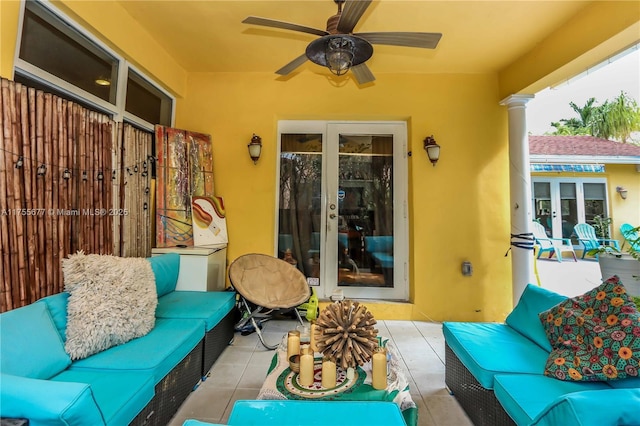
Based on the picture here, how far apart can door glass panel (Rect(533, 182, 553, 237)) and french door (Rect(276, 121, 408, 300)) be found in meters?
5.39

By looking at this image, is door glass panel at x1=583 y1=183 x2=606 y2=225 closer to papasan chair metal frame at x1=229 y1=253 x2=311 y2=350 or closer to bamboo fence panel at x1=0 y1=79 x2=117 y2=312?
papasan chair metal frame at x1=229 y1=253 x2=311 y2=350

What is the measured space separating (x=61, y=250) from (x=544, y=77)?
4414mm

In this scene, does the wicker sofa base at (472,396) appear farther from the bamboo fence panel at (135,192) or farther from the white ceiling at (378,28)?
the bamboo fence panel at (135,192)

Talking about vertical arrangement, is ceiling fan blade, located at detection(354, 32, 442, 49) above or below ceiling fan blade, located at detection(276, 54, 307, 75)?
below

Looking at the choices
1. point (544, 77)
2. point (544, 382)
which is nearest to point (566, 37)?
point (544, 77)

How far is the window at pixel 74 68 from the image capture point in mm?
1828

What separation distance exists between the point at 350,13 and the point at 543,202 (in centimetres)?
762

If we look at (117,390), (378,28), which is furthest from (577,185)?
(117,390)

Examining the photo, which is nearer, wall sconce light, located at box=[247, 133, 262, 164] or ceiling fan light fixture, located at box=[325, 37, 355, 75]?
ceiling fan light fixture, located at box=[325, 37, 355, 75]

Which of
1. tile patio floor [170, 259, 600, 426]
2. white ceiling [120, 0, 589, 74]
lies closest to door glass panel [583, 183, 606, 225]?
white ceiling [120, 0, 589, 74]

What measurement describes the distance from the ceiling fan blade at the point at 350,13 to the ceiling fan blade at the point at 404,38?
0.09m

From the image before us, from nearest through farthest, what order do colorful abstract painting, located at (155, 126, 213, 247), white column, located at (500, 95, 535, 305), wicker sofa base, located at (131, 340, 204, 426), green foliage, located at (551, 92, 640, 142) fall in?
wicker sofa base, located at (131, 340, 204, 426)
colorful abstract painting, located at (155, 126, 213, 247)
white column, located at (500, 95, 535, 305)
green foliage, located at (551, 92, 640, 142)

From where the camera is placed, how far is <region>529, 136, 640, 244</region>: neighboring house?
615 centimetres

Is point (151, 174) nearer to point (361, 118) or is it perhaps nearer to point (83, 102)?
point (83, 102)
